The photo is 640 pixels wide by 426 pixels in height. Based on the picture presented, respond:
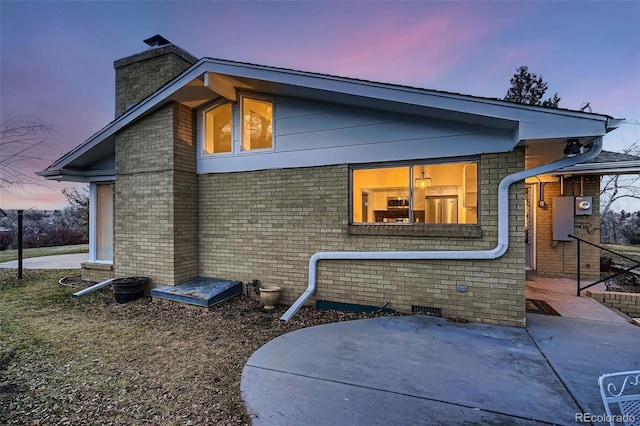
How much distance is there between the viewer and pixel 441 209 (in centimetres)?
510

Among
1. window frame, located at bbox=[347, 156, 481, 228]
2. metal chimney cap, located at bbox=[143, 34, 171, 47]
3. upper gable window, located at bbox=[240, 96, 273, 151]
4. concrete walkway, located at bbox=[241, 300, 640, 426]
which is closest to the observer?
concrete walkway, located at bbox=[241, 300, 640, 426]

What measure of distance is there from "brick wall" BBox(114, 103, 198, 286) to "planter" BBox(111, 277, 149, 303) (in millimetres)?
310

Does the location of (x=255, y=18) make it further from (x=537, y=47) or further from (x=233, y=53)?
(x=537, y=47)

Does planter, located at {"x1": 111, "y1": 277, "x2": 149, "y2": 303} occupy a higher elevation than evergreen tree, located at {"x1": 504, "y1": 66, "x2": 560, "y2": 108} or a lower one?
lower

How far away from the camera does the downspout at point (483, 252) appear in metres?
4.34

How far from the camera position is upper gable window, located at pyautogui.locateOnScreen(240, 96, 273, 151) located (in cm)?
638

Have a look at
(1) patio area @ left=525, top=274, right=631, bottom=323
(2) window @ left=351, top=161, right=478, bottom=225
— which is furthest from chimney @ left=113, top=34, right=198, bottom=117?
(1) patio area @ left=525, top=274, right=631, bottom=323

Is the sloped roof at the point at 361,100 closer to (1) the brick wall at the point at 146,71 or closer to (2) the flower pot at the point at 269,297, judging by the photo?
(1) the brick wall at the point at 146,71

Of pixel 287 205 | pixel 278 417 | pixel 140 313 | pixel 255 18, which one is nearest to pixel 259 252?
pixel 287 205

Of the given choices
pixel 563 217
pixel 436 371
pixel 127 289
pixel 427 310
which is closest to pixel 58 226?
pixel 127 289

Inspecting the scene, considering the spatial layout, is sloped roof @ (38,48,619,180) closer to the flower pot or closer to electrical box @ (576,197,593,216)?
the flower pot

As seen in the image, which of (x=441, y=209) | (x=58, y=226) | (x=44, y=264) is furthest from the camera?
(x=58, y=226)

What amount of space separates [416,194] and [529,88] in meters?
13.6

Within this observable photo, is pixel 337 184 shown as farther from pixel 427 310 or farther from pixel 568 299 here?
pixel 568 299
